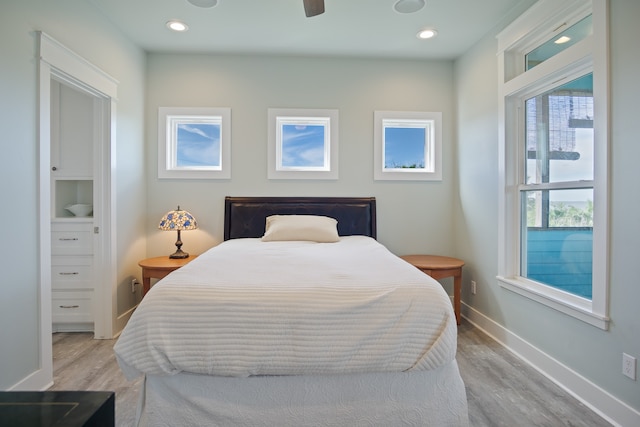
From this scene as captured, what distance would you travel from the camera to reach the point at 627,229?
171 centimetres

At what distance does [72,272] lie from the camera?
2.91 m

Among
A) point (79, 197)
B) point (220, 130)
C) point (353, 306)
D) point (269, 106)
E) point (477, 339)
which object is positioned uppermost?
point (269, 106)

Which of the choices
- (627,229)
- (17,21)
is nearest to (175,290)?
(17,21)

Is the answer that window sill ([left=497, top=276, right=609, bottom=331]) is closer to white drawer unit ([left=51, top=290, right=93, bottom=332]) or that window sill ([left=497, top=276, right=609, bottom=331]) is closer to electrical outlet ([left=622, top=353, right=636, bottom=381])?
electrical outlet ([left=622, top=353, right=636, bottom=381])

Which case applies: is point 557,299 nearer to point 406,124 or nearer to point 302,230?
point 302,230

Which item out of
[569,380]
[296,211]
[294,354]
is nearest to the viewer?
[294,354]

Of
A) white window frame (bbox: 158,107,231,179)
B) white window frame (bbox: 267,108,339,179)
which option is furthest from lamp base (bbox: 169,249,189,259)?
white window frame (bbox: 267,108,339,179)

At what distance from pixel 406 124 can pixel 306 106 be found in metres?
1.18

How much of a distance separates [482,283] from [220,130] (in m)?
3.15

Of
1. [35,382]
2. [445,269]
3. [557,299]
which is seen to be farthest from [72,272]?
[557,299]

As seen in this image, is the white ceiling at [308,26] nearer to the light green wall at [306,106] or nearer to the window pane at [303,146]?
the light green wall at [306,106]

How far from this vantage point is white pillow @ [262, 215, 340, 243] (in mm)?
3074

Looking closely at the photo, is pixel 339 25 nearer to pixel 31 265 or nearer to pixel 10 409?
pixel 31 265

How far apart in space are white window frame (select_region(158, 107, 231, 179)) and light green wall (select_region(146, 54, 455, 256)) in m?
0.06
